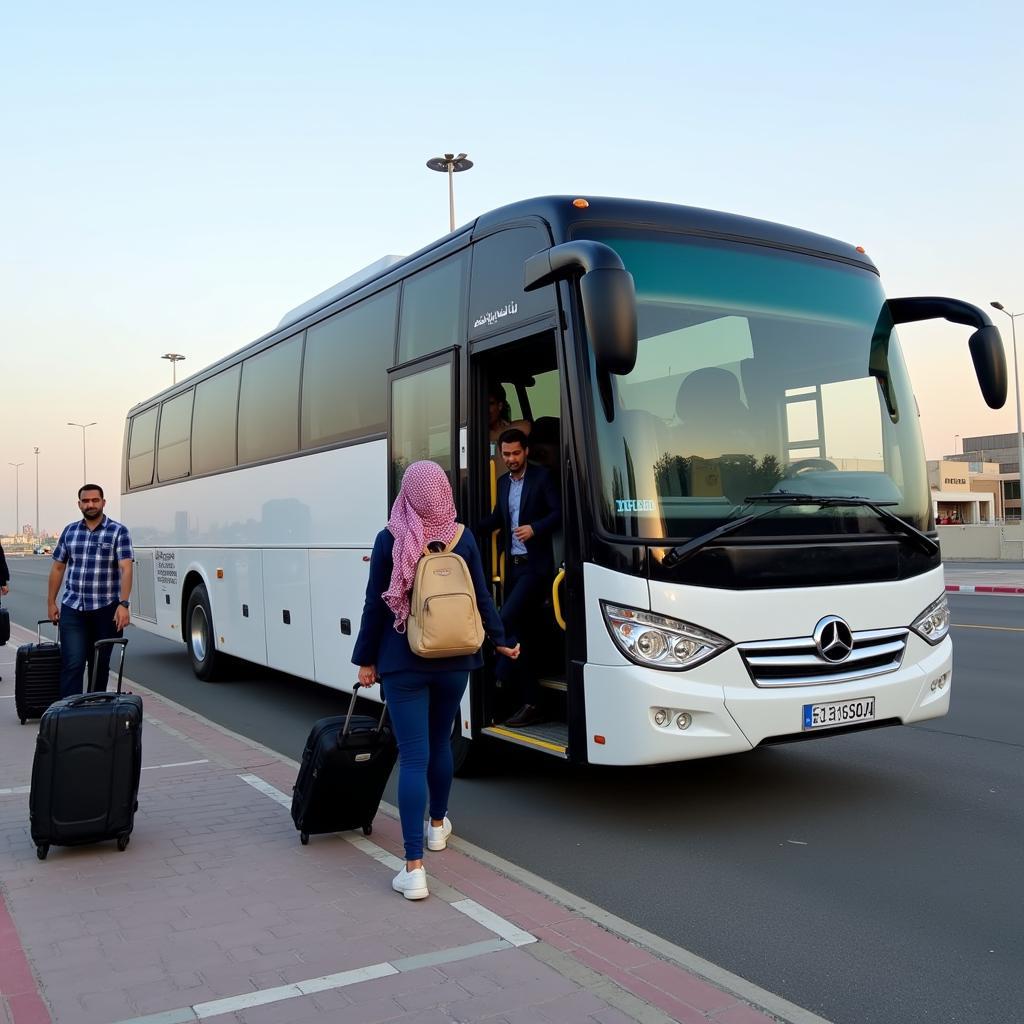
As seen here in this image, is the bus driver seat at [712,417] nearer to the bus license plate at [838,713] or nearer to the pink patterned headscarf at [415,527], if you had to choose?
the bus license plate at [838,713]

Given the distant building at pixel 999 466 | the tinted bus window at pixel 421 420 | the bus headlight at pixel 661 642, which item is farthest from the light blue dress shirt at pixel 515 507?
the distant building at pixel 999 466

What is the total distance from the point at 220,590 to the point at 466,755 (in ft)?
18.1

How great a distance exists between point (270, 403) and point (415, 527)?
19.5 feet

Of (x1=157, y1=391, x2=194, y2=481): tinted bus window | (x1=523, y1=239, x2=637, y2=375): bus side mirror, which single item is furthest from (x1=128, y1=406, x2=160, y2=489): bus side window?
(x1=523, y1=239, x2=637, y2=375): bus side mirror

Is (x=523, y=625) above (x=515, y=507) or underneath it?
underneath

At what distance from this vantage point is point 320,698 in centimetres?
1116

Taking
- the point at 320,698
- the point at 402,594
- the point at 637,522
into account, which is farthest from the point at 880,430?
the point at 320,698

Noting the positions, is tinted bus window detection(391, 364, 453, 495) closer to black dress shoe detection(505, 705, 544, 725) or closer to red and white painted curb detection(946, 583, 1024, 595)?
black dress shoe detection(505, 705, 544, 725)

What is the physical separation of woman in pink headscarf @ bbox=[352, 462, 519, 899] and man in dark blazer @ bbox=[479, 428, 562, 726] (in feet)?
5.12

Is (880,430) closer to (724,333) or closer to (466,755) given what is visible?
(724,333)

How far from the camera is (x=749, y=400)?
6082mm

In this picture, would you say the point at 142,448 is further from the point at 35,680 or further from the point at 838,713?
the point at 838,713

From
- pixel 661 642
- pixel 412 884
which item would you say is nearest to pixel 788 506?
pixel 661 642

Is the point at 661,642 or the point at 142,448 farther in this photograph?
the point at 142,448
